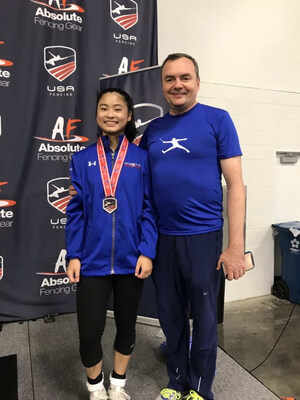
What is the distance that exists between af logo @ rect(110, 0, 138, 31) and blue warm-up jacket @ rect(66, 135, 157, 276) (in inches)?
64.6

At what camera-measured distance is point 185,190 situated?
1442 millimetres

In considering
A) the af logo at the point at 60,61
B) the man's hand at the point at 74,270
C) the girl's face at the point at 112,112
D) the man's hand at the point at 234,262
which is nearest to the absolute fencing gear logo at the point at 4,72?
the af logo at the point at 60,61

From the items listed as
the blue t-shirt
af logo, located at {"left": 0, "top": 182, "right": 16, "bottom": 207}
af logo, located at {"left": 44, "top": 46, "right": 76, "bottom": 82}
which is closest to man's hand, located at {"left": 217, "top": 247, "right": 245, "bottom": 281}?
the blue t-shirt

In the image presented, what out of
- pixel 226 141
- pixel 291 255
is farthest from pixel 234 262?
pixel 291 255

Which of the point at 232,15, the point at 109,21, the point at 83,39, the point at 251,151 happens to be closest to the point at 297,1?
the point at 232,15

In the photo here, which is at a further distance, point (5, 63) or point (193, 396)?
point (5, 63)

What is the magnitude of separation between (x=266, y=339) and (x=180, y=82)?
221 centimetres

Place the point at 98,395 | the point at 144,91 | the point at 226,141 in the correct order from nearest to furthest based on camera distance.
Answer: the point at 226,141, the point at 98,395, the point at 144,91

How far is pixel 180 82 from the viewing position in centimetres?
143

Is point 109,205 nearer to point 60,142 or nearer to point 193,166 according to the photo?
point 193,166

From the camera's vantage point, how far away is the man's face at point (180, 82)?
1.43 metres

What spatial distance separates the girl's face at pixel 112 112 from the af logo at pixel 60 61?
1.36 meters

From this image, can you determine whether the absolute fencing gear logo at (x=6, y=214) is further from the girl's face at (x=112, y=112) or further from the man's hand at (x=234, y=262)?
the man's hand at (x=234, y=262)

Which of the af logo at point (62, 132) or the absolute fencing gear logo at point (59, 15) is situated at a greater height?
the absolute fencing gear logo at point (59, 15)
